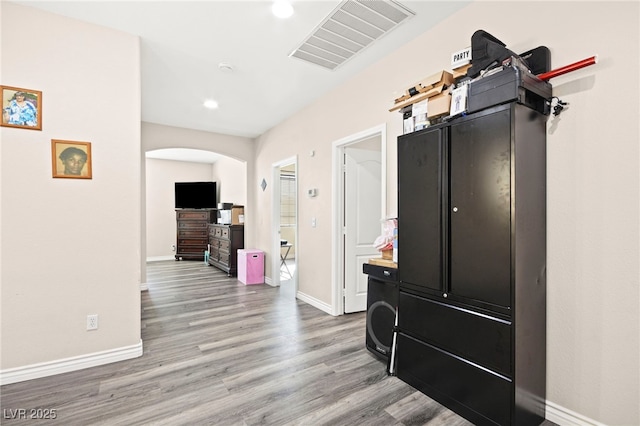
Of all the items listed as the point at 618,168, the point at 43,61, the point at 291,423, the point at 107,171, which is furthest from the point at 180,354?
the point at 618,168

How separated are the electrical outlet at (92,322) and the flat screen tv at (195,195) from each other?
614 centimetres

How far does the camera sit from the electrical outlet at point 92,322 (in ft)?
8.43

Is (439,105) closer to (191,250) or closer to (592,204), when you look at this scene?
(592,204)

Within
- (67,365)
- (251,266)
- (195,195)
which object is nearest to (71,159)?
(67,365)

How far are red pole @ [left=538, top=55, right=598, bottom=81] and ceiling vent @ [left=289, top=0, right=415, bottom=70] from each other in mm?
1166

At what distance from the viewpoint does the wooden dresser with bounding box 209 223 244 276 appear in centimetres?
640

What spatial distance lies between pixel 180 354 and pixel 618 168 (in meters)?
3.50

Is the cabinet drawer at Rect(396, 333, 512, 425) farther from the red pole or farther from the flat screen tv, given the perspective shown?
the flat screen tv

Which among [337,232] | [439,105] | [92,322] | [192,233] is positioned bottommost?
[92,322]

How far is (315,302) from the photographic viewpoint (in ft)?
14.0

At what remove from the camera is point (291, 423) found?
1868mm

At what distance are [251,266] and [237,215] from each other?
143 cm

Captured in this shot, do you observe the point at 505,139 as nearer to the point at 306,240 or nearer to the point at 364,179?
the point at 364,179

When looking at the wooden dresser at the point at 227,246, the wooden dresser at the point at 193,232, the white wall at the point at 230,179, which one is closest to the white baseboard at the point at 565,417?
the wooden dresser at the point at 227,246
